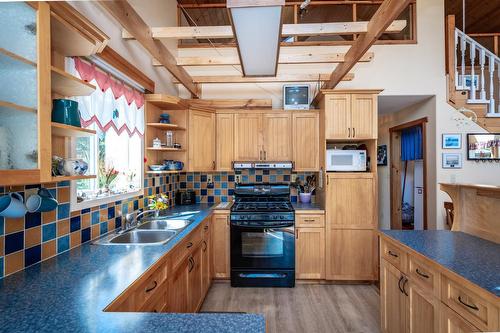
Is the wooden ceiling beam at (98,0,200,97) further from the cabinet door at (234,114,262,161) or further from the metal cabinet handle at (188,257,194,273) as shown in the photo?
the metal cabinet handle at (188,257,194,273)

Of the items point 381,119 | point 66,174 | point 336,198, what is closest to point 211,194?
point 336,198

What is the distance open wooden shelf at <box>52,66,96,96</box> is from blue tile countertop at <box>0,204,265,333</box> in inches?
38.1

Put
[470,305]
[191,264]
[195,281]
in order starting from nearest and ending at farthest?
[470,305] → [191,264] → [195,281]

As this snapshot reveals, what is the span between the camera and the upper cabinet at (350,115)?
2926 millimetres

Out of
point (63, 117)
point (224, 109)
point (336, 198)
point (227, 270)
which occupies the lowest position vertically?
point (227, 270)

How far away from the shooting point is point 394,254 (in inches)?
68.7

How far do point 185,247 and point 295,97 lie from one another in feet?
7.90

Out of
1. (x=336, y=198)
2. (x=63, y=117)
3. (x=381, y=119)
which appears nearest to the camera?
(x=63, y=117)

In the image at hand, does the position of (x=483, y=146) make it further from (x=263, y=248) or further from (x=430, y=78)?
(x=263, y=248)

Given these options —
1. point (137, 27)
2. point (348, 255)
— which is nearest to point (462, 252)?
point (348, 255)

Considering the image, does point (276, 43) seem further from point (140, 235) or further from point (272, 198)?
point (272, 198)

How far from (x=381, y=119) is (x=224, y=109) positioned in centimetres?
327

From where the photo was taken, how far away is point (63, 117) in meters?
1.22

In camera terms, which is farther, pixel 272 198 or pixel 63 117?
pixel 272 198
